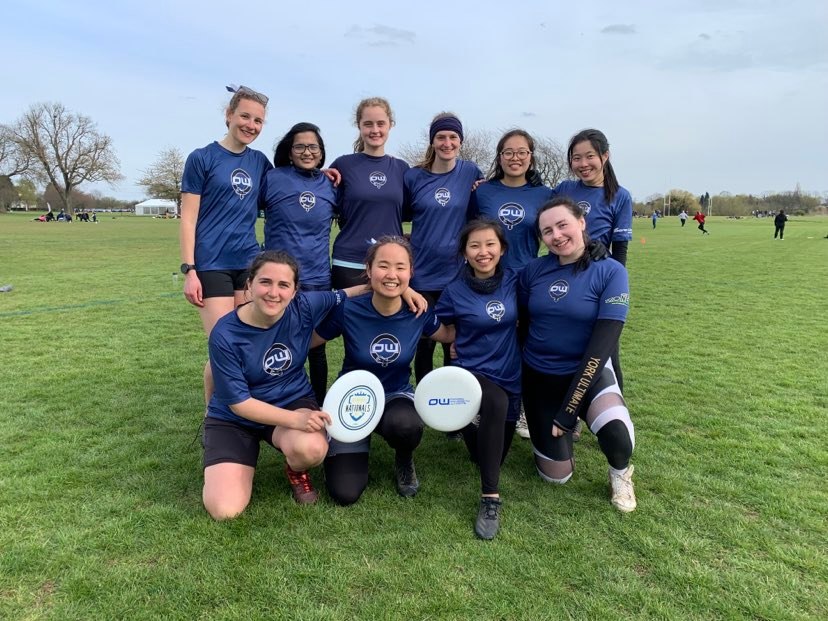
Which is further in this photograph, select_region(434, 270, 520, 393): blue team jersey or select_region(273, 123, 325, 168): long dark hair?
select_region(273, 123, 325, 168): long dark hair

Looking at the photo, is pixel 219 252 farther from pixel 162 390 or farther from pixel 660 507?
pixel 660 507

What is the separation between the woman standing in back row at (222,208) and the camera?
3697mm

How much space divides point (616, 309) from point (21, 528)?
11.6 feet

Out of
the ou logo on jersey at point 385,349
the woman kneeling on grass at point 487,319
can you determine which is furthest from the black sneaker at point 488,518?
the ou logo on jersey at point 385,349

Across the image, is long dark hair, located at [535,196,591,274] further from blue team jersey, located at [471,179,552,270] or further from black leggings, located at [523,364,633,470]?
black leggings, located at [523,364,633,470]

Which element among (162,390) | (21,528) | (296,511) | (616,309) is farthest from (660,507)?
(162,390)

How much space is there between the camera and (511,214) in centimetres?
389

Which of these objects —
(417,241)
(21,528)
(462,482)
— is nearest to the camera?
(21,528)

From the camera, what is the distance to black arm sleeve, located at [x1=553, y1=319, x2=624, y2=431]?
10.5 ft

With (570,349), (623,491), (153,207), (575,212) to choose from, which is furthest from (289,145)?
(153,207)

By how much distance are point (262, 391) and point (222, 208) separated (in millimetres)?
1346

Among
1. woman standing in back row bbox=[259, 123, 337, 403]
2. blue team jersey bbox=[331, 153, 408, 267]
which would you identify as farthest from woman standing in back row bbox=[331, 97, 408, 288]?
woman standing in back row bbox=[259, 123, 337, 403]

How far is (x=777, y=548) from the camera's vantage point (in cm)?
276

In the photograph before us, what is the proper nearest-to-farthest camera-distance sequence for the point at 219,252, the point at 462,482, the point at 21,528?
the point at 21,528 < the point at 462,482 < the point at 219,252
